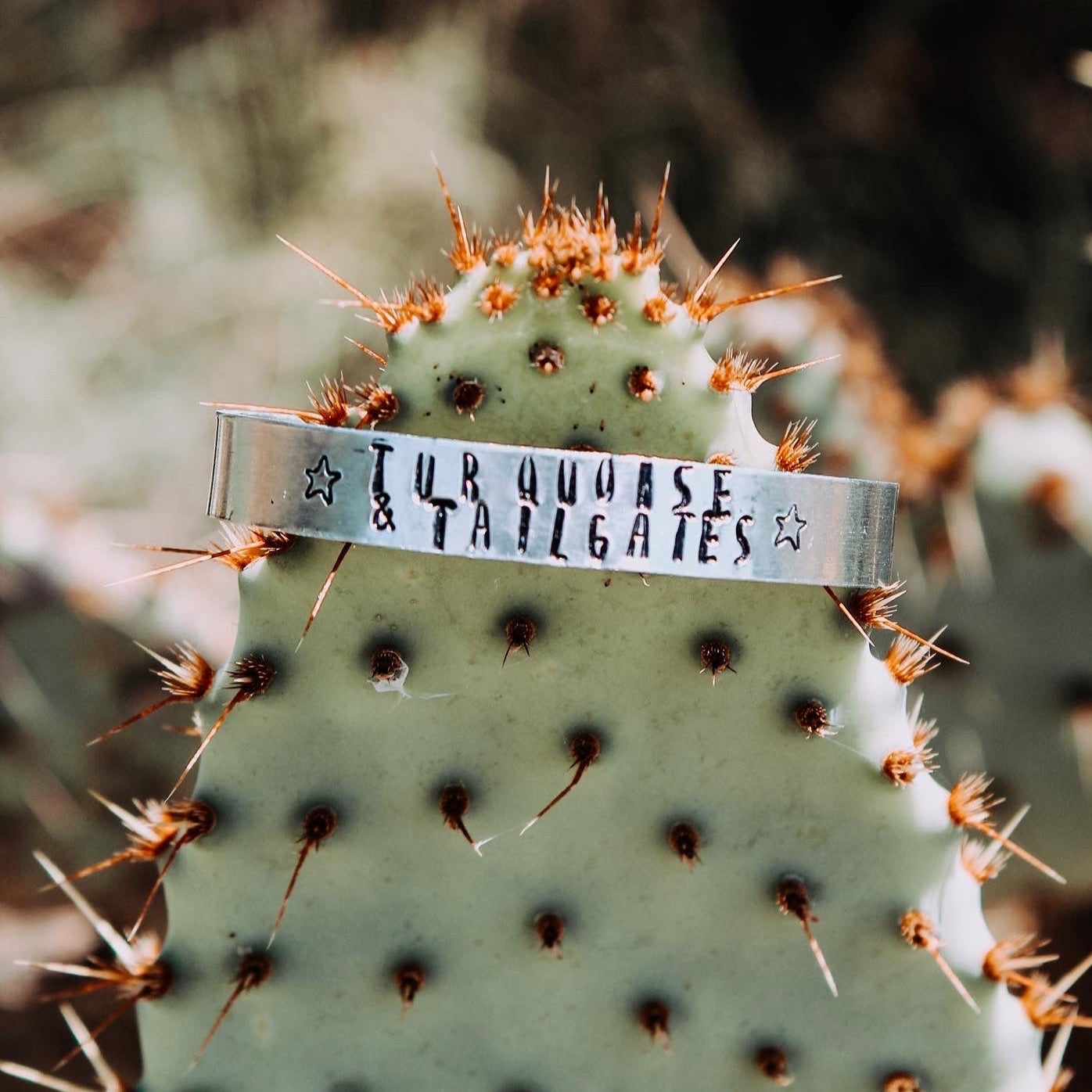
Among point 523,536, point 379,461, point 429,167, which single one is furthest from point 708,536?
point 429,167

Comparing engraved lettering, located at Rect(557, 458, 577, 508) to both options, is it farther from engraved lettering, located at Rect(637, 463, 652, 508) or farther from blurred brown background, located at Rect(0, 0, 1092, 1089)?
blurred brown background, located at Rect(0, 0, 1092, 1089)

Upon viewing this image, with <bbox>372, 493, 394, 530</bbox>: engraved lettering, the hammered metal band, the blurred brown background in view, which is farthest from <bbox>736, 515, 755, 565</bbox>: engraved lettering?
the blurred brown background

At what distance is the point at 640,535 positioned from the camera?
2.36ft

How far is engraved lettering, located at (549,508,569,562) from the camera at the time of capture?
0.71 metres

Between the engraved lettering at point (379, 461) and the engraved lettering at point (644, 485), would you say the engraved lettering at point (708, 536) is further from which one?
the engraved lettering at point (379, 461)

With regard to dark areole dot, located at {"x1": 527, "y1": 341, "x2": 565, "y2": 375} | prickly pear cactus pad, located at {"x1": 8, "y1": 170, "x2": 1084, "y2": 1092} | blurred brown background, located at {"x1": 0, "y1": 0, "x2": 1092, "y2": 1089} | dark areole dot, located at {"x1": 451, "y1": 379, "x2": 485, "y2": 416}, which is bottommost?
prickly pear cactus pad, located at {"x1": 8, "y1": 170, "x2": 1084, "y2": 1092}

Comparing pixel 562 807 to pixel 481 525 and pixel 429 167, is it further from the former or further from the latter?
pixel 429 167

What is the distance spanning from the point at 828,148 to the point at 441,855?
7.23 ft

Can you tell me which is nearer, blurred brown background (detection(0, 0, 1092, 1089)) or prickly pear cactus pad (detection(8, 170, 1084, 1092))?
prickly pear cactus pad (detection(8, 170, 1084, 1092))

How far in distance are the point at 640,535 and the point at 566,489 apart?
0.19ft

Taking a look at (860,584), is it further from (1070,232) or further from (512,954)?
(1070,232)

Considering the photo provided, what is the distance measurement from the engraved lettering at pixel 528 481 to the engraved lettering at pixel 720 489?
0.12 metres

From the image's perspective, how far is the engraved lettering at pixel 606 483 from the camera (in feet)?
2.33

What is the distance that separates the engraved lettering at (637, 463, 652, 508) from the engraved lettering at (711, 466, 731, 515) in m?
0.05
